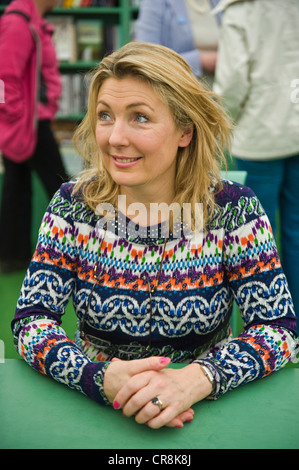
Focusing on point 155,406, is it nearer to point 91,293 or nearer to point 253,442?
point 253,442

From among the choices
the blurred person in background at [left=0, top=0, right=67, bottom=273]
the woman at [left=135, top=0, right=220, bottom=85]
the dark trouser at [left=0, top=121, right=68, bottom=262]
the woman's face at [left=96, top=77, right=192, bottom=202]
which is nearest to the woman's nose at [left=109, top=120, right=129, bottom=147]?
the woman's face at [left=96, top=77, right=192, bottom=202]

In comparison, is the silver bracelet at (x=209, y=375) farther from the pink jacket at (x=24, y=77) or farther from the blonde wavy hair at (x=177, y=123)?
the pink jacket at (x=24, y=77)

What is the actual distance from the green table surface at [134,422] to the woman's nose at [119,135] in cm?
50

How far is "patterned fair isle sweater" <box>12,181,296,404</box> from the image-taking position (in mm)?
1096

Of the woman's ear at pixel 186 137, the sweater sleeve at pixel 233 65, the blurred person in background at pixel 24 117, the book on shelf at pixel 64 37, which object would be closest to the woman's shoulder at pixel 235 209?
the woman's ear at pixel 186 137

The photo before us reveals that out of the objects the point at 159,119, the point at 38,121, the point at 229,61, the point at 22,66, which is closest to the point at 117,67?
the point at 159,119

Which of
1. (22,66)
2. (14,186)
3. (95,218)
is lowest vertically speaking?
(14,186)

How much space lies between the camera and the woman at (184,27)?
2199mm

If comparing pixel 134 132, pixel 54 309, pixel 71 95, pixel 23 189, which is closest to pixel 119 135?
pixel 134 132

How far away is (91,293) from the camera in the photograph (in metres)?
1.15

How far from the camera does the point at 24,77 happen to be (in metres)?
2.72

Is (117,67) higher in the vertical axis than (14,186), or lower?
higher
